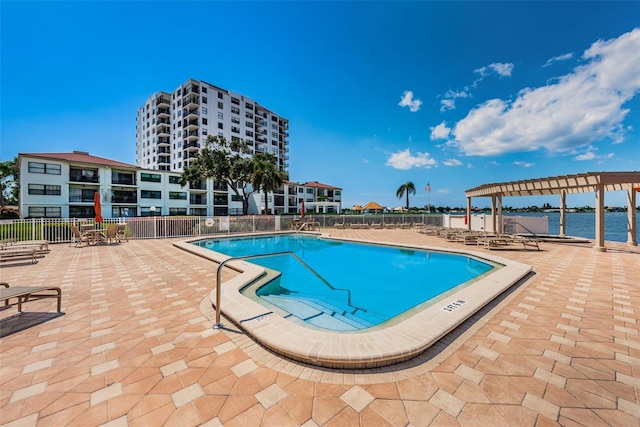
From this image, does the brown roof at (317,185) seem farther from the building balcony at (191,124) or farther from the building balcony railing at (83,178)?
the building balcony railing at (83,178)

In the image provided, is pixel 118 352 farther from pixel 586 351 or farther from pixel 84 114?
pixel 84 114

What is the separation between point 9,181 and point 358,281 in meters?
67.6

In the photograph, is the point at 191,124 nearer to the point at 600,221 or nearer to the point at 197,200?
the point at 197,200

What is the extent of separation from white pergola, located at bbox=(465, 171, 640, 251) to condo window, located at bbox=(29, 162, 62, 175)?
140 feet

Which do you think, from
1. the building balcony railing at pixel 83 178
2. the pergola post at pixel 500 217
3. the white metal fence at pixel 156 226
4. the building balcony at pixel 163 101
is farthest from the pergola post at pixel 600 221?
the building balcony at pixel 163 101

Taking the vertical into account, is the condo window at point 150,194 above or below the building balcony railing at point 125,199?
above

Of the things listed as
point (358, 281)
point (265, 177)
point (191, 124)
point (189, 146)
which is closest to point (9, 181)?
point (189, 146)

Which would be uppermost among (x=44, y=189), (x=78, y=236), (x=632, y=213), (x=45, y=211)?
(x=44, y=189)

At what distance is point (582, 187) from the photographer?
1344 cm

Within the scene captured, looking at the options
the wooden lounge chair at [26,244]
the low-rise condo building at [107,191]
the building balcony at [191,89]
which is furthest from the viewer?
the building balcony at [191,89]

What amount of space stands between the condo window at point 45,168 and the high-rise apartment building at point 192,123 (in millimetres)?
20316

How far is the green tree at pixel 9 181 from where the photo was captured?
39153mm

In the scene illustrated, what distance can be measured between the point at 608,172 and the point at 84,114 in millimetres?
43445

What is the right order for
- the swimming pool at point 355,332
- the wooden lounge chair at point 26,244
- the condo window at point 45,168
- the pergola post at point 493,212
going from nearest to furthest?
the swimming pool at point 355,332, the wooden lounge chair at point 26,244, the pergola post at point 493,212, the condo window at point 45,168
